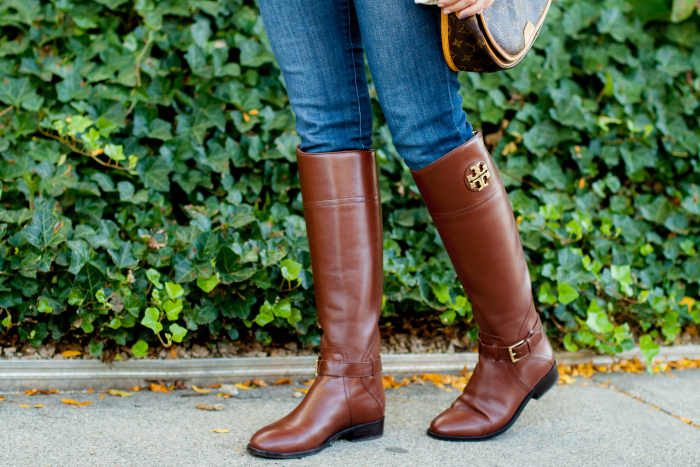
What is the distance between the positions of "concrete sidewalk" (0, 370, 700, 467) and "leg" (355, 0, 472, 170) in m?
0.56

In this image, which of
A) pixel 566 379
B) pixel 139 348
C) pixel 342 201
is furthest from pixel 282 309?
pixel 566 379

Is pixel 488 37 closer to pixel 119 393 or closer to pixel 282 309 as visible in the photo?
pixel 282 309

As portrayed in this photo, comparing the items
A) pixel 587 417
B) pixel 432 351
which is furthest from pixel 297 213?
pixel 587 417

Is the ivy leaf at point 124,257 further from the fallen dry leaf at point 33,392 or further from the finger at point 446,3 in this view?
the finger at point 446,3

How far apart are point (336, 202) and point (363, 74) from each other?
0.87 ft

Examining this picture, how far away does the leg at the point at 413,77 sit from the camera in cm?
92

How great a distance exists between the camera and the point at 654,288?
1.80 m

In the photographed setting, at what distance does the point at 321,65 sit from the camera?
104 cm

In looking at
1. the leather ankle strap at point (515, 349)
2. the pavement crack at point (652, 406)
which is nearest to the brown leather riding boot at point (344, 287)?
the leather ankle strap at point (515, 349)

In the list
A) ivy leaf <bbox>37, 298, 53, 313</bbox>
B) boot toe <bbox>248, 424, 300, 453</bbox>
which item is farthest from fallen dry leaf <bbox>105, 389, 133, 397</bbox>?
boot toe <bbox>248, 424, 300, 453</bbox>

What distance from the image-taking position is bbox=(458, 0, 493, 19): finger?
836 millimetres

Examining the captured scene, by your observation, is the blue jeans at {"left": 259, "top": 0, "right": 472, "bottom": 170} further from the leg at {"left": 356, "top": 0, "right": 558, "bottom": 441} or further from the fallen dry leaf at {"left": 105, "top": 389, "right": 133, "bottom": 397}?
the fallen dry leaf at {"left": 105, "top": 389, "right": 133, "bottom": 397}

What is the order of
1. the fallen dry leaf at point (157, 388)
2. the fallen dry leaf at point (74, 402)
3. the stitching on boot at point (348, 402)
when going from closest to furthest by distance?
the stitching on boot at point (348, 402) < the fallen dry leaf at point (74, 402) < the fallen dry leaf at point (157, 388)

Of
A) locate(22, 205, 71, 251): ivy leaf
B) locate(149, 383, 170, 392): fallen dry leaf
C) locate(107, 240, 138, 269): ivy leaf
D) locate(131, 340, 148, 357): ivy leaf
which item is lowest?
locate(149, 383, 170, 392): fallen dry leaf
